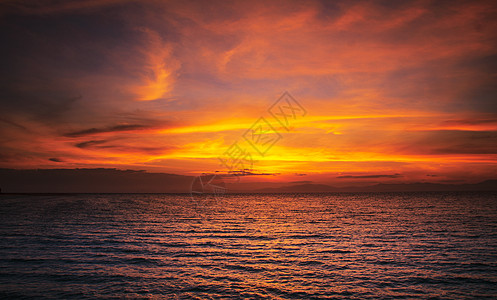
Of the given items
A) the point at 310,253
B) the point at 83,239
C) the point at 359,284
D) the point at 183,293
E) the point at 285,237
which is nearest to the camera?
the point at 183,293

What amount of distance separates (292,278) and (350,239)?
20722mm

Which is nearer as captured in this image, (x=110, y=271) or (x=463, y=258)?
(x=110, y=271)

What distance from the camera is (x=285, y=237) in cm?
4419

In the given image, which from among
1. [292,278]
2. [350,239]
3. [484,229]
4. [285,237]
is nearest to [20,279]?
[292,278]

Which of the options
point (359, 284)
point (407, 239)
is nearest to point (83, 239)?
point (359, 284)

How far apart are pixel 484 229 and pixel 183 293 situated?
51.2 m

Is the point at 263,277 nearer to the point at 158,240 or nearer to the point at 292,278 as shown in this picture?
the point at 292,278

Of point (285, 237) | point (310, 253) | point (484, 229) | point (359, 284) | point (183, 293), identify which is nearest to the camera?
point (183, 293)

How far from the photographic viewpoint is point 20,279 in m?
22.9

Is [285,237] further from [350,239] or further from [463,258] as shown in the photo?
[463,258]

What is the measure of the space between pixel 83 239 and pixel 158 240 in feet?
31.9

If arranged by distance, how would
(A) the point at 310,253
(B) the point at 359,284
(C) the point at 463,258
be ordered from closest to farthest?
(B) the point at 359,284
(C) the point at 463,258
(A) the point at 310,253

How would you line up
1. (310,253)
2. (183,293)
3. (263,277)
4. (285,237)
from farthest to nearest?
1. (285,237)
2. (310,253)
3. (263,277)
4. (183,293)

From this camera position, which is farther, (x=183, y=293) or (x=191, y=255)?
(x=191, y=255)
